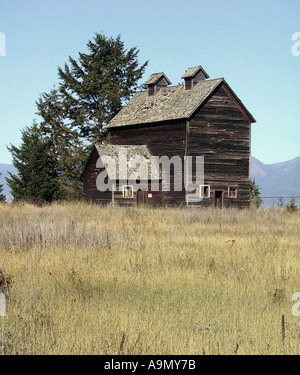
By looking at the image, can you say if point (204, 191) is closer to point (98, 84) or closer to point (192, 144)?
point (192, 144)

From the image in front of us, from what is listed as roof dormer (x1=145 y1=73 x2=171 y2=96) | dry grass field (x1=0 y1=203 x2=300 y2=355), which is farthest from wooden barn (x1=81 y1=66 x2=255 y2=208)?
dry grass field (x1=0 y1=203 x2=300 y2=355)

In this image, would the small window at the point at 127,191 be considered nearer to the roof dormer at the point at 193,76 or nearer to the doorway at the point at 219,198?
the doorway at the point at 219,198

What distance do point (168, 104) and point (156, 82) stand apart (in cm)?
426

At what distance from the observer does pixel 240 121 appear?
132 feet

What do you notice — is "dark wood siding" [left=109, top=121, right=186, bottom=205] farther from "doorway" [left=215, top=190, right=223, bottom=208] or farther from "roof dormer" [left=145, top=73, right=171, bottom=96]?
"roof dormer" [left=145, top=73, right=171, bottom=96]

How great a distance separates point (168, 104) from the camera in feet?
137

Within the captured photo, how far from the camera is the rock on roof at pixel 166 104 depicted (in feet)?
127

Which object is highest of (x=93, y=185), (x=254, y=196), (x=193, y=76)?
(x=193, y=76)

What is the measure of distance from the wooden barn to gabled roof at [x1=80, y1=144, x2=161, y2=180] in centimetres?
8

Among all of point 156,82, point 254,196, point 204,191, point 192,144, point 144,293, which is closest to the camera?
point 144,293

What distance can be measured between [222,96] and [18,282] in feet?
105

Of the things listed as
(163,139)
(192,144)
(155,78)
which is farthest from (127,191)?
(155,78)
